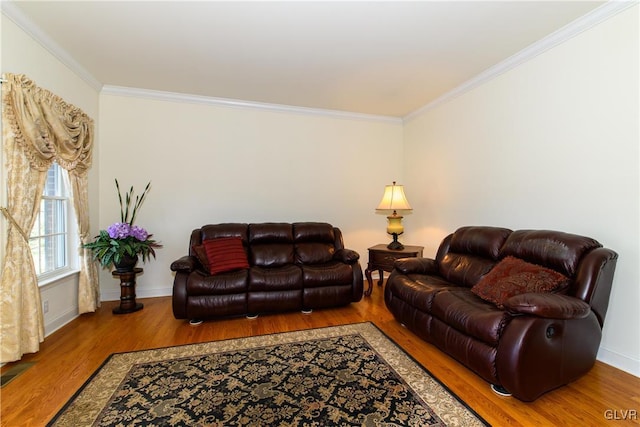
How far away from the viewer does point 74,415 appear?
168 centimetres

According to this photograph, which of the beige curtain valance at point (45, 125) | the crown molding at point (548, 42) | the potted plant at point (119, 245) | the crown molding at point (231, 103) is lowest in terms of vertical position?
the potted plant at point (119, 245)

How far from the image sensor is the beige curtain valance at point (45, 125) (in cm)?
224

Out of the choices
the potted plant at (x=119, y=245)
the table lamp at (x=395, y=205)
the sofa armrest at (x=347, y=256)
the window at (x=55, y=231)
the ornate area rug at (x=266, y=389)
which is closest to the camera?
the ornate area rug at (x=266, y=389)

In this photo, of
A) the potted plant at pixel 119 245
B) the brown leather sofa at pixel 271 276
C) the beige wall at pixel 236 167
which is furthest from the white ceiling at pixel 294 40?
the brown leather sofa at pixel 271 276

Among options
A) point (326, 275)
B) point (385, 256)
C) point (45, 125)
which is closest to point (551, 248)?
point (385, 256)

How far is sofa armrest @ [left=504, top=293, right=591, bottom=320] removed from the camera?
1708 millimetres

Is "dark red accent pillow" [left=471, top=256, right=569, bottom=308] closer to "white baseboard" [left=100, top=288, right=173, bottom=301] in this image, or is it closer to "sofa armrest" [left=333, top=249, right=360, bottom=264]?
"sofa armrest" [left=333, top=249, right=360, bottom=264]

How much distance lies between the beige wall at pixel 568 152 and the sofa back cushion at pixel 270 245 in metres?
2.20

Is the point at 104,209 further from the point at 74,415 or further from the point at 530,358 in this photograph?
the point at 530,358

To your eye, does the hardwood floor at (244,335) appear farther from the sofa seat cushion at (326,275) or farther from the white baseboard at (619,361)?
the sofa seat cushion at (326,275)

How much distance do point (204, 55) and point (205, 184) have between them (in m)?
1.71

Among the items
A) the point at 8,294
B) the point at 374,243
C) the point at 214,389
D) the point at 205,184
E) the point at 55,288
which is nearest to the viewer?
the point at 214,389

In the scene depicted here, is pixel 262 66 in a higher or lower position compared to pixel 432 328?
higher

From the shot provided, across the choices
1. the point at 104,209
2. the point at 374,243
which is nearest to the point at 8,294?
the point at 104,209
